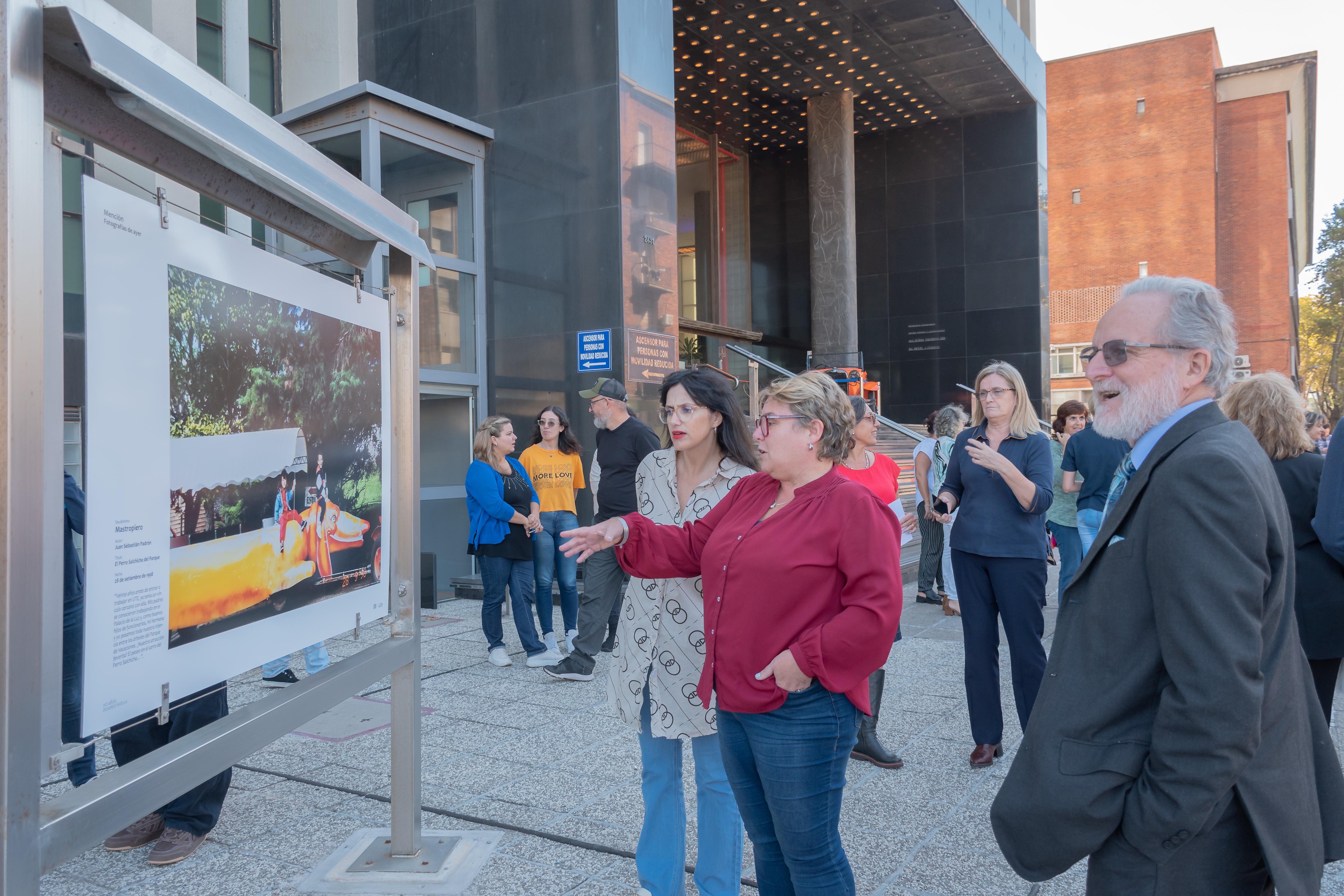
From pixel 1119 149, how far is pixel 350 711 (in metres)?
49.7

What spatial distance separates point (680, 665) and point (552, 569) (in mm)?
4343

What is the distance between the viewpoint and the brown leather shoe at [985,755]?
4406 millimetres

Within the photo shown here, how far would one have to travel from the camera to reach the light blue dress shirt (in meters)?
1.75

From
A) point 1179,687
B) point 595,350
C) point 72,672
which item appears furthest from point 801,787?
point 595,350

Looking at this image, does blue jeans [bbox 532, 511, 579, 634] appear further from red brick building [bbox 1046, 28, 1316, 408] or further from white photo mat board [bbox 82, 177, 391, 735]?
red brick building [bbox 1046, 28, 1316, 408]

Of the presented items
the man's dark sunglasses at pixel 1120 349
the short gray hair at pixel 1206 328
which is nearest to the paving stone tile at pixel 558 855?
the man's dark sunglasses at pixel 1120 349

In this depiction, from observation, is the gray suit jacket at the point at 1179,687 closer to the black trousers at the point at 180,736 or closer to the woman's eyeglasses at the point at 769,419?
the woman's eyeglasses at the point at 769,419

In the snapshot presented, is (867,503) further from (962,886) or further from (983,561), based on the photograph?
(983,561)

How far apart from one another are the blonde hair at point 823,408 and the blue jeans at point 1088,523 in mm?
4960

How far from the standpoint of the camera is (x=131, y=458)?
1867mm

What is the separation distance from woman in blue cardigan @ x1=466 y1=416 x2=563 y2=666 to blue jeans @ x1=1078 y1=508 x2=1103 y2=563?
4158 millimetres

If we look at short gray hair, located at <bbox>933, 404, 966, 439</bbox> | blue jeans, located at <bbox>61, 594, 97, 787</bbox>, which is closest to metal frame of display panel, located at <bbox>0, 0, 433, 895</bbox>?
blue jeans, located at <bbox>61, 594, 97, 787</bbox>

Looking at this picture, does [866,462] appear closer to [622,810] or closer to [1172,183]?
[622,810]

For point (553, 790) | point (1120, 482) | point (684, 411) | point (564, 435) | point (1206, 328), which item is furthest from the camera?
point (564, 435)
